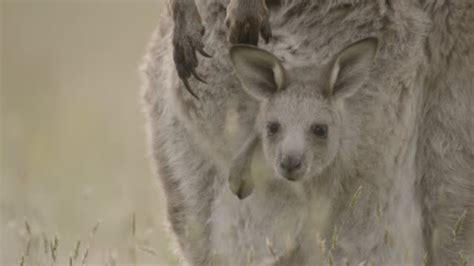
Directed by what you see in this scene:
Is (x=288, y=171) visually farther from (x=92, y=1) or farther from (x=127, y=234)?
(x=92, y=1)

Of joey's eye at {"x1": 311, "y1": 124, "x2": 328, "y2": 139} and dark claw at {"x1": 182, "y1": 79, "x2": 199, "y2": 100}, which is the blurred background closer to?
dark claw at {"x1": 182, "y1": 79, "x2": 199, "y2": 100}

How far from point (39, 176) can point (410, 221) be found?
429 cm

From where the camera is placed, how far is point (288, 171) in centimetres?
477

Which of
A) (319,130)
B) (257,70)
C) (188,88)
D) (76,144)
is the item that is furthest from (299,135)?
(76,144)

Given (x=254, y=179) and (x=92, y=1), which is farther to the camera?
(x=92, y=1)

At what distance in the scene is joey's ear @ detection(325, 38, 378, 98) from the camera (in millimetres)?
4887

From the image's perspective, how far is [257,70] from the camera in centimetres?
494

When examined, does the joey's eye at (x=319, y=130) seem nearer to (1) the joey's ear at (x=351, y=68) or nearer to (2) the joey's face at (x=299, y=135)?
(2) the joey's face at (x=299, y=135)

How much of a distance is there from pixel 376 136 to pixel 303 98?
0.34m

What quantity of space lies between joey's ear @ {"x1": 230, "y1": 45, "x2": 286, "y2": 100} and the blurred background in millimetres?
792

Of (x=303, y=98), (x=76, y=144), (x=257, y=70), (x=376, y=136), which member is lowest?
(x=76, y=144)

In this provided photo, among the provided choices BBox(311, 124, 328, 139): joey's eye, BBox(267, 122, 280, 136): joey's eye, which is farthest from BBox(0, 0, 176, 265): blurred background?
BBox(311, 124, 328, 139): joey's eye

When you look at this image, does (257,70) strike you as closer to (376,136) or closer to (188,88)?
(188,88)

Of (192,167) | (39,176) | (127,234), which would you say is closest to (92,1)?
(39,176)
